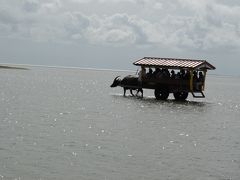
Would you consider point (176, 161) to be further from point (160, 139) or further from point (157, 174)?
point (160, 139)

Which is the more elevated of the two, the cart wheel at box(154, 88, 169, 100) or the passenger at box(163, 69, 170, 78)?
the passenger at box(163, 69, 170, 78)

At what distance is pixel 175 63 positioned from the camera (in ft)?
153

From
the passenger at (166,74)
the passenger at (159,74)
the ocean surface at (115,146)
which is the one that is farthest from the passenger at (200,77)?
the ocean surface at (115,146)

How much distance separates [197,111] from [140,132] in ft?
48.1

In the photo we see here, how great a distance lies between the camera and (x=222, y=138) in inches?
1078

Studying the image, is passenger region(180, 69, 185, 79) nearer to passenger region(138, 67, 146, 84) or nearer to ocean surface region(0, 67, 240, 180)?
passenger region(138, 67, 146, 84)

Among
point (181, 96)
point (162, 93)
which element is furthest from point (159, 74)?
point (181, 96)

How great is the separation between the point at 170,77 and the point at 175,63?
1.24 m

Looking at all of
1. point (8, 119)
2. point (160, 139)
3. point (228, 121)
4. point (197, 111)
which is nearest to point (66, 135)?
point (160, 139)

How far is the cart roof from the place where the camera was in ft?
151

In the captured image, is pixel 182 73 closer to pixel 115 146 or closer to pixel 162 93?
pixel 162 93

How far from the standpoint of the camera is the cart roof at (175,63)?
45906 mm

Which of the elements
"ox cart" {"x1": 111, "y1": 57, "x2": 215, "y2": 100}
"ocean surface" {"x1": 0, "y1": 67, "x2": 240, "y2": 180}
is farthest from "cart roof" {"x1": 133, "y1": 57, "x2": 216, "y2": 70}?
"ocean surface" {"x1": 0, "y1": 67, "x2": 240, "y2": 180}

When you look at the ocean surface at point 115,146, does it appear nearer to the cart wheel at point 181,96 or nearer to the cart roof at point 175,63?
the cart roof at point 175,63
